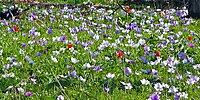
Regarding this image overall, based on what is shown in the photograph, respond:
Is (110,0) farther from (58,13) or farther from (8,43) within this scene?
(8,43)

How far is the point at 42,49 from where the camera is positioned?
675 centimetres

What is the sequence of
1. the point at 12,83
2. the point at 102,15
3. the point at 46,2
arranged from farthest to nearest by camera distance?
the point at 46,2 < the point at 102,15 < the point at 12,83

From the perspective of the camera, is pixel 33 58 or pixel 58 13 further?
pixel 58 13

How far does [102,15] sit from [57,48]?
3.63m

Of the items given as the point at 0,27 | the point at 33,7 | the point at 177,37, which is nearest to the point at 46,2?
the point at 33,7

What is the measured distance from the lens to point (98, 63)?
19.4ft

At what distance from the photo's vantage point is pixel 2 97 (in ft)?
15.5

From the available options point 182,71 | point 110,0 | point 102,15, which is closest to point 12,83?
point 182,71

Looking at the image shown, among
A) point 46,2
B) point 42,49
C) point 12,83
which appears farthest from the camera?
point 46,2

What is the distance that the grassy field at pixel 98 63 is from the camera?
481 cm

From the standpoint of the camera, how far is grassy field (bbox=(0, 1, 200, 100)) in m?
4.81

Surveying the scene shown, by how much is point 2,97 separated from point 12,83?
522 mm

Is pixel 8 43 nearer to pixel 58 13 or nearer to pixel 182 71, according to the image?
pixel 182 71

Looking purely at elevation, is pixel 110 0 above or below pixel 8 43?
below
